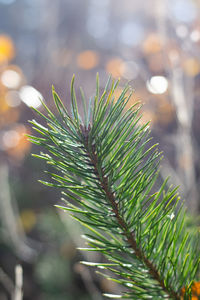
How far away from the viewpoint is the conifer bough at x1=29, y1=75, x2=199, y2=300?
1.12 feet

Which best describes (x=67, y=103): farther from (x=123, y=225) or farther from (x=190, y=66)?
(x=123, y=225)

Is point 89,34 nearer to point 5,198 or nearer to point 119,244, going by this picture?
point 5,198

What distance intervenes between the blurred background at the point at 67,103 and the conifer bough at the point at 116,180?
0.74 m

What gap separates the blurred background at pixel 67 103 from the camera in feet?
4.59

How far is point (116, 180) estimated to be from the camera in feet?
1.20

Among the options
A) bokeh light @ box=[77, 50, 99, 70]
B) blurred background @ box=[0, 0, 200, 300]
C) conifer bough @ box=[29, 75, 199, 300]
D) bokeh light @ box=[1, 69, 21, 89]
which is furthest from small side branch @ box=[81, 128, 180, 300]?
bokeh light @ box=[77, 50, 99, 70]

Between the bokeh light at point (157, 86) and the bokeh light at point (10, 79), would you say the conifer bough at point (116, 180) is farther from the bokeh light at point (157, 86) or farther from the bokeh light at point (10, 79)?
the bokeh light at point (10, 79)

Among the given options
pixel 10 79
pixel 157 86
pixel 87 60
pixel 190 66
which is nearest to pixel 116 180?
pixel 157 86

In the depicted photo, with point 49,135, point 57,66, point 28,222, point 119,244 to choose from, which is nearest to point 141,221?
point 119,244

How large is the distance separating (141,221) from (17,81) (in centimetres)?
267

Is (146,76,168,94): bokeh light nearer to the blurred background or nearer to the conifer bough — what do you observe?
the blurred background

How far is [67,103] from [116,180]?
2433 millimetres

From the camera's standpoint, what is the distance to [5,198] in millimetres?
1797

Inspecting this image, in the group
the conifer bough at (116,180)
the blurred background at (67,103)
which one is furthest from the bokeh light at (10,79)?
the conifer bough at (116,180)
